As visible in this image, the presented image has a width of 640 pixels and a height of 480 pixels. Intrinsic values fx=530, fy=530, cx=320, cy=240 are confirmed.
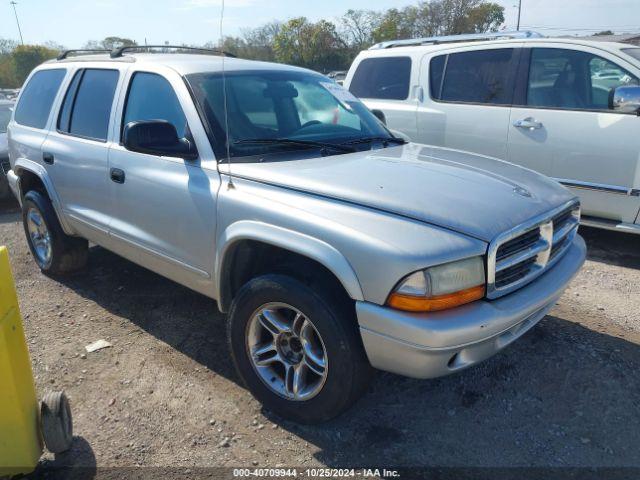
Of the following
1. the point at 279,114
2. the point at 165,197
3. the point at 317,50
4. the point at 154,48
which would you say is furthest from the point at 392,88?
the point at 317,50

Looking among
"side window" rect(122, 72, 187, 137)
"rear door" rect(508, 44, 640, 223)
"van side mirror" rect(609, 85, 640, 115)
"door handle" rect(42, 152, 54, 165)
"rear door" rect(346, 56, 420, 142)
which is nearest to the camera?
"side window" rect(122, 72, 187, 137)

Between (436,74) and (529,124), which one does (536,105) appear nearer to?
(529,124)

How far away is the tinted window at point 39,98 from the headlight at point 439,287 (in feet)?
12.1

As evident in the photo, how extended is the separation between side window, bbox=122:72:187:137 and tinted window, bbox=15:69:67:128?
1268mm

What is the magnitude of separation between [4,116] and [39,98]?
5171 millimetres

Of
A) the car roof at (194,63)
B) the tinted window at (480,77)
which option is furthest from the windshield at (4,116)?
the tinted window at (480,77)

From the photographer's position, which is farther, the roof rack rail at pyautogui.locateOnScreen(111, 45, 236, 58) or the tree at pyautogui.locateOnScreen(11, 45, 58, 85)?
the tree at pyautogui.locateOnScreen(11, 45, 58, 85)

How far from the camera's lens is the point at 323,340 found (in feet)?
8.09

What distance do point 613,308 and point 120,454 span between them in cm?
351

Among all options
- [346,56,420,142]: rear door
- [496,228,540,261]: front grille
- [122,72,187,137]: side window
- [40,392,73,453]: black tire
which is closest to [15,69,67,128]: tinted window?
[122,72,187,137]: side window

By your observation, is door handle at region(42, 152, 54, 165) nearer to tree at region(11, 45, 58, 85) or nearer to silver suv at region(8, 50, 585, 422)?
silver suv at region(8, 50, 585, 422)

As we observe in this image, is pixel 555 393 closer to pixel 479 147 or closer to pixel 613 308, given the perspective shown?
pixel 613 308

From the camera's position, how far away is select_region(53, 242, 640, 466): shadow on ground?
257 centimetres

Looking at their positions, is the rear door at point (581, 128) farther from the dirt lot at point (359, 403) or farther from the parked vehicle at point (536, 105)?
the dirt lot at point (359, 403)
